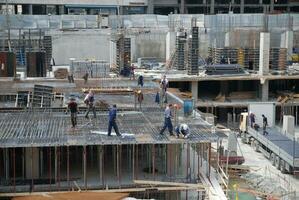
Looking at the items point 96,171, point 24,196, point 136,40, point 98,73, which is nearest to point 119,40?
point 98,73

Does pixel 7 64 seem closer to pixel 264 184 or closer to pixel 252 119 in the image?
pixel 252 119

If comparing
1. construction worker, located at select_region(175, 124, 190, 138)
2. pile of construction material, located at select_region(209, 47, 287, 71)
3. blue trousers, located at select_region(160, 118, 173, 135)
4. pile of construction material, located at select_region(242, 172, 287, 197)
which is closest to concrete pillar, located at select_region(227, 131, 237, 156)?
pile of construction material, located at select_region(242, 172, 287, 197)

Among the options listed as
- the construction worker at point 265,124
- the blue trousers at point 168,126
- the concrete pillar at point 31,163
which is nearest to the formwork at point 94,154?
the concrete pillar at point 31,163

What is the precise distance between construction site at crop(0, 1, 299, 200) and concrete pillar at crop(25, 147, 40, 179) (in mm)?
42

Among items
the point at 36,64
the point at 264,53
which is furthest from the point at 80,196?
the point at 264,53

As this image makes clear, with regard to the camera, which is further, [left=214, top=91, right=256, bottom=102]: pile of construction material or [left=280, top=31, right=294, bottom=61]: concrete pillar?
[left=280, top=31, right=294, bottom=61]: concrete pillar

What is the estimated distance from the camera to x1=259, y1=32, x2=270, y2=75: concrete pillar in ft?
134

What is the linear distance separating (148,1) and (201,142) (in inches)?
2027

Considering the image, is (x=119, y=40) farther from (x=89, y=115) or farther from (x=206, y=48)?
(x=89, y=115)

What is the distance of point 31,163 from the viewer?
20.8 metres

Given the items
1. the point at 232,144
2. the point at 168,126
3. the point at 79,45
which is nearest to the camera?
the point at 168,126

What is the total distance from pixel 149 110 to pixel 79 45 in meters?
21.5

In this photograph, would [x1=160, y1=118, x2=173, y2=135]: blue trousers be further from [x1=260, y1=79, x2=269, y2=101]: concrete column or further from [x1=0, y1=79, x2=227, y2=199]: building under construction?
[x1=260, y1=79, x2=269, y2=101]: concrete column

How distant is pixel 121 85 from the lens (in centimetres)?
3353
